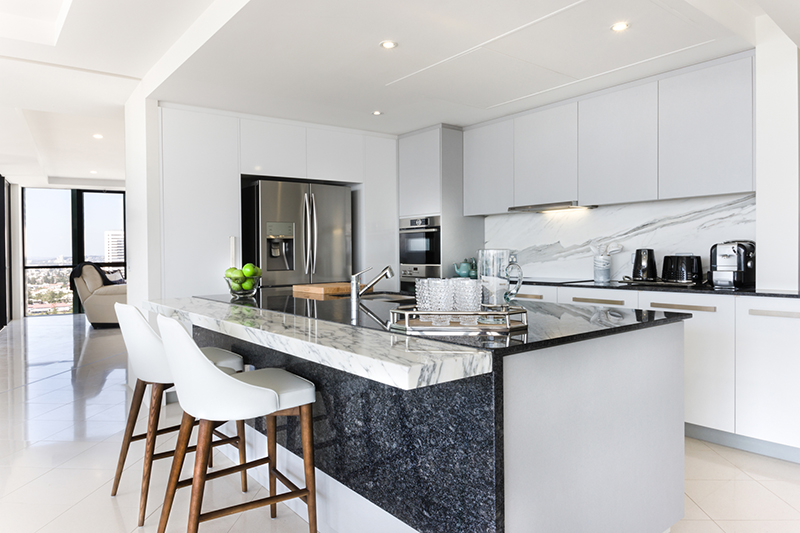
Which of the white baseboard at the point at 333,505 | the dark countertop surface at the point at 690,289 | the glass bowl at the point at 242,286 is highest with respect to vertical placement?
the glass bowl at the point at 242,286

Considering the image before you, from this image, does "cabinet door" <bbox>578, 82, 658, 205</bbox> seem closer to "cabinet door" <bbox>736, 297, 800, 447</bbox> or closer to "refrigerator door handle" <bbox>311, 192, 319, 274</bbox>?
"cabinet door" <bbox>736, 297, 800, 447</bbox>

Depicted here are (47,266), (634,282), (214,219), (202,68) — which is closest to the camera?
(202,68)

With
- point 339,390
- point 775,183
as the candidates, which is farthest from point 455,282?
point 775,183

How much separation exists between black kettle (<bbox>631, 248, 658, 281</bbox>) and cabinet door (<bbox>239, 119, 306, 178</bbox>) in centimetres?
282

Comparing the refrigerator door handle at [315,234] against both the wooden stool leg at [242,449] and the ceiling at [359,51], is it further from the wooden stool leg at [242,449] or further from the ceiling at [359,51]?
the wooden stool leg at [242,449]

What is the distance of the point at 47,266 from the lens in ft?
30.6

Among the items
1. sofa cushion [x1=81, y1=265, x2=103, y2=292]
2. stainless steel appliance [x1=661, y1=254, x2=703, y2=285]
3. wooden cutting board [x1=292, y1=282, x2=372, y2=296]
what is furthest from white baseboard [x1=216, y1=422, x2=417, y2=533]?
sofa cushion [x1=81, y1=265, x2=103, y2=292]

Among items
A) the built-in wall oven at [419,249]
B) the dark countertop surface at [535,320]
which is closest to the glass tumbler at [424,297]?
the dark countertop surface at [535,320]

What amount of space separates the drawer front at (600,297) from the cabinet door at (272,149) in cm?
246

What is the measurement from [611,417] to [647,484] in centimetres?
34

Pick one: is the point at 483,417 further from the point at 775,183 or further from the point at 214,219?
the point at 214,219

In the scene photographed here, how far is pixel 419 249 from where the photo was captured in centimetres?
489

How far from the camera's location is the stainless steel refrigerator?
4352 millimetres

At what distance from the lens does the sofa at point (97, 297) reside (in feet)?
25.3
